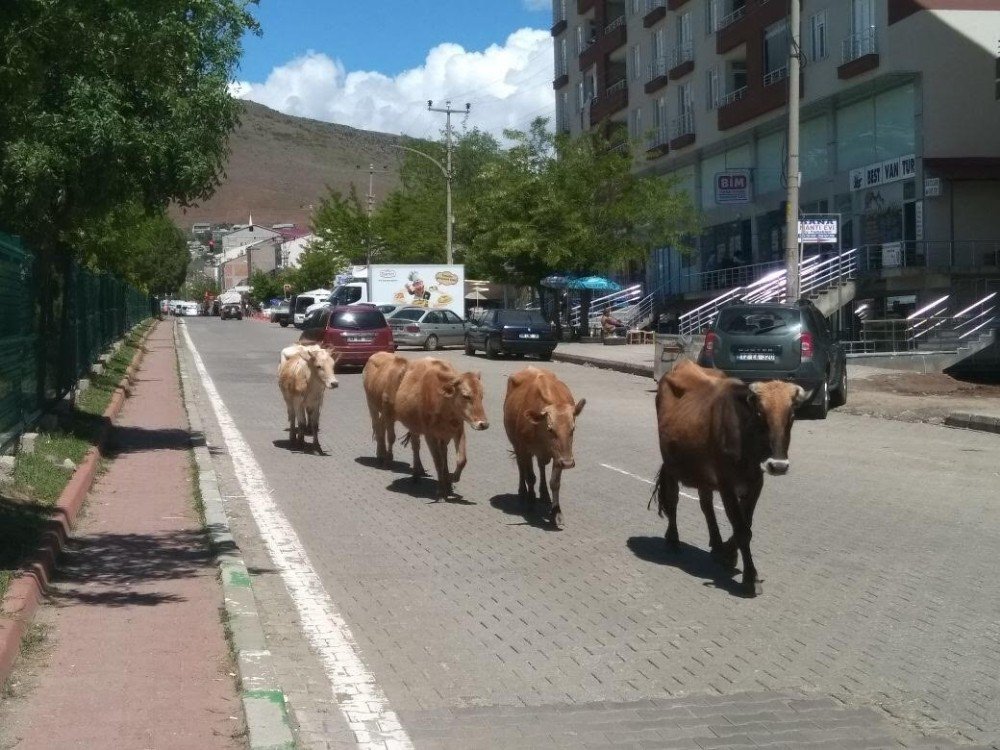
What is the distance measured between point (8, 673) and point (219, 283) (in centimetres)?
19200

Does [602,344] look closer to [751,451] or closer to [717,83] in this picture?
[717,83]

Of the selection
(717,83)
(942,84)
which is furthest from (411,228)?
(942,84)

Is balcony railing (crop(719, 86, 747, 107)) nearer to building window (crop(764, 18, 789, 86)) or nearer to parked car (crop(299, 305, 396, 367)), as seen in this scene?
building window (crop(764, 18, 789, 86))

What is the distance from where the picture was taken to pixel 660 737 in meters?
5.77

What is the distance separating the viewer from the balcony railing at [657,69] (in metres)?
Answer: 52.9

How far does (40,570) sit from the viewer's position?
8.43m

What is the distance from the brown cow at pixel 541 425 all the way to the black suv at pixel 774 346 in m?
10.2

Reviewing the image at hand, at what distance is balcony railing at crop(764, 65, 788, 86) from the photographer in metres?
42.2

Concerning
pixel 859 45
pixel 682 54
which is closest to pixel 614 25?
pixel 682 54

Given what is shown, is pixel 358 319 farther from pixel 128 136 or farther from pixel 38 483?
pixel 38 483

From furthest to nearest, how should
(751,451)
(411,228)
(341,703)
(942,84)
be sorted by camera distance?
(411,228)
(942,84)
(751,451)
(341,703)

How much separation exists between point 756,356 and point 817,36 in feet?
72.7

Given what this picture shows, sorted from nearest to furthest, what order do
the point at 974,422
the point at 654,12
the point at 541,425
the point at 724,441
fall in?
the point at 724,441, the point at 541,425, the point at 974,422, the point at 654,12

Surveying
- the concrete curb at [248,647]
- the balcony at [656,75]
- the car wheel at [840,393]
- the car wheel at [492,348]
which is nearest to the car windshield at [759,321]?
the car wheel at [840,393]
